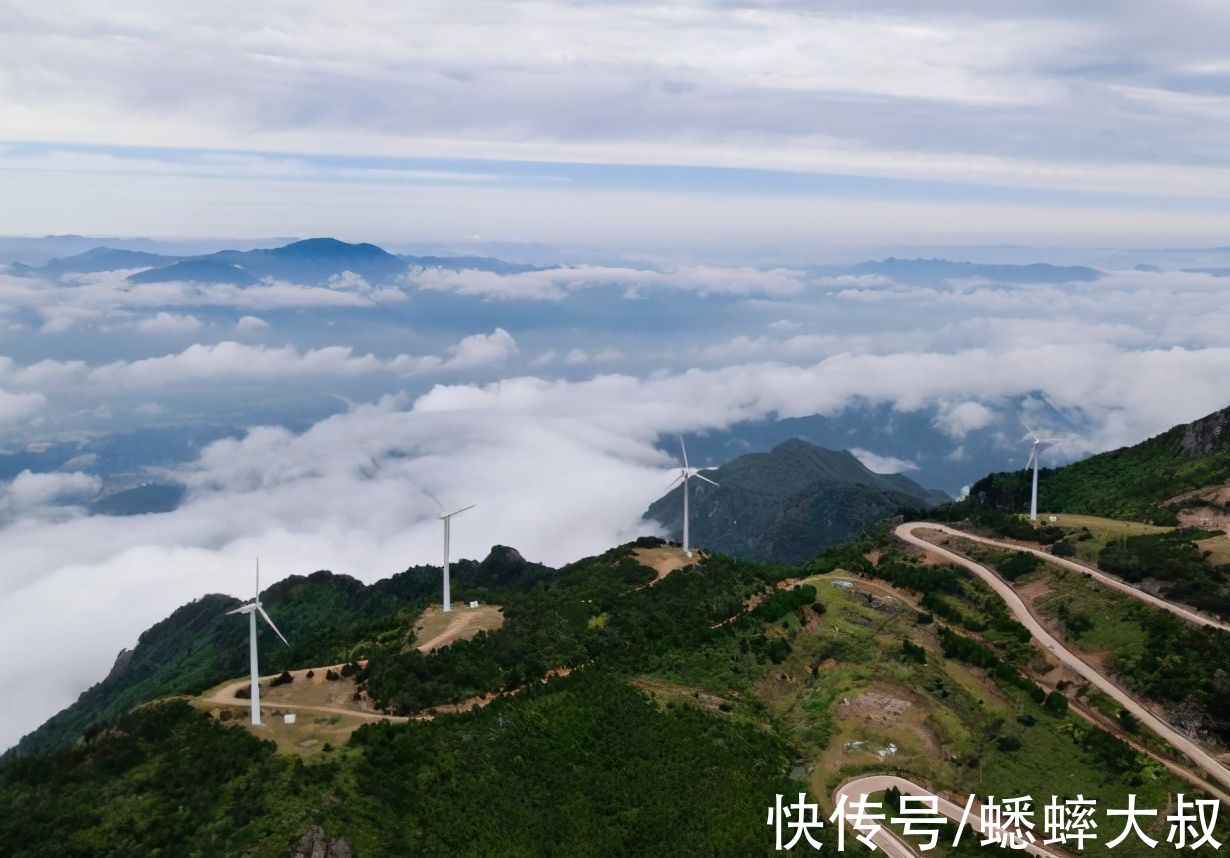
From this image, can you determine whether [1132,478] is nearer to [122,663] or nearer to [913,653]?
[913,653]

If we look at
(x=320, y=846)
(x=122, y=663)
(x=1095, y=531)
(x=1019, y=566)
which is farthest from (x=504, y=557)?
(x=320, y=846)

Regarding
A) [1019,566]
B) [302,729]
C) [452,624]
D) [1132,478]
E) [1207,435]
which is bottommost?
[1132,478]

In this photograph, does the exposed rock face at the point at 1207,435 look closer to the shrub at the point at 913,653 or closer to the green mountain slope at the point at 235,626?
the shrub at the point at 913,653

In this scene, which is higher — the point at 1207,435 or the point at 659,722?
the point at 1207,435

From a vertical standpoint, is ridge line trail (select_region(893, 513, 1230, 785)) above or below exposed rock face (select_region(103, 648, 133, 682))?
above

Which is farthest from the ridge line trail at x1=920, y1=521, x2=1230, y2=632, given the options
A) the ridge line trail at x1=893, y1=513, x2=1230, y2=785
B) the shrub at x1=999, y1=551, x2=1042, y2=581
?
the ridge line trail at x1=893, y1=513, x2=1230, y2=785

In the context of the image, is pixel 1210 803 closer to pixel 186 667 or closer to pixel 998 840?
pixel 998 840

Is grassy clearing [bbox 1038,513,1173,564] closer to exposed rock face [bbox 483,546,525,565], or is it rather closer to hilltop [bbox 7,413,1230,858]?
hilltop [bbox 7,413,1230,858]

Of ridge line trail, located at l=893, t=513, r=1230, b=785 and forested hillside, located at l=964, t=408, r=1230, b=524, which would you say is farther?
forested hillside, located at l=964, t=408, r=1230, b=524
